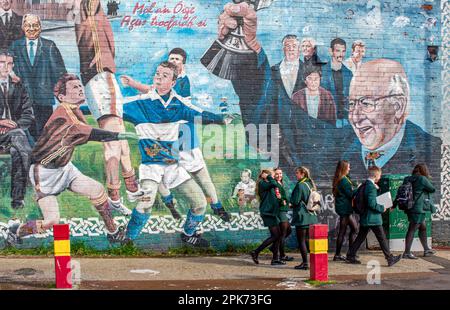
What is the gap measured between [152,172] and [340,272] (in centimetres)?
382

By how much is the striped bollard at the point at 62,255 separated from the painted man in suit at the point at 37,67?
3.26 m

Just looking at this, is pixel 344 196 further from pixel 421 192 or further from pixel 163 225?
pixel 163 225

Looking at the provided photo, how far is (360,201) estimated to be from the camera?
495 inches

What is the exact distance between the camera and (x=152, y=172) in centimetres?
1348

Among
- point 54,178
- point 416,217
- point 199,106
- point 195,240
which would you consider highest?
point 199,106

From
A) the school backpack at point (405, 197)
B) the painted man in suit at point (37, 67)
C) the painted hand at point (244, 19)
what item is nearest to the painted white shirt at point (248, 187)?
the painted hand at point (244, 19)

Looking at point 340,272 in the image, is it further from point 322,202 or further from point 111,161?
point 111,161

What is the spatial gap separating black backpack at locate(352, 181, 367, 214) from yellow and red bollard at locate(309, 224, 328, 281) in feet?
5.78

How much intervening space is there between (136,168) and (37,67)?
2489 mm

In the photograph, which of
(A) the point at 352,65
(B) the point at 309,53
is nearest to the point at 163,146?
(B) the point at 309,53

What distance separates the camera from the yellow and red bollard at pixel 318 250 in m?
10.8

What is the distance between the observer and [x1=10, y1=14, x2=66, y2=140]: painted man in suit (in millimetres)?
13055

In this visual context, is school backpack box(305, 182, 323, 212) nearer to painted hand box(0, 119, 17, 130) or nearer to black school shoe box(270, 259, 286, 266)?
black school shoe box(270, 259, 286, 266)

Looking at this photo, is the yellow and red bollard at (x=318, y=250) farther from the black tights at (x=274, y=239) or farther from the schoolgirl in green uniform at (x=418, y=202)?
the schoolgirl in green uniform at (x=418, y=202)
